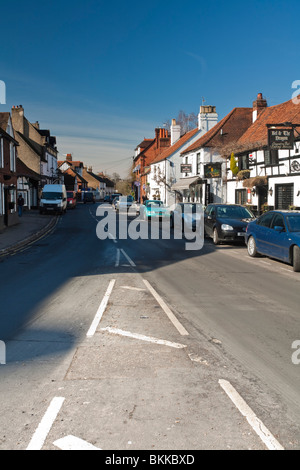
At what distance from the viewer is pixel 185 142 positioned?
46.0 meters

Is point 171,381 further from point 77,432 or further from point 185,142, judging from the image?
point 185,142

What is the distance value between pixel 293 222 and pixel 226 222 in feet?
17.5

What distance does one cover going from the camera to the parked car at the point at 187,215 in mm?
21609

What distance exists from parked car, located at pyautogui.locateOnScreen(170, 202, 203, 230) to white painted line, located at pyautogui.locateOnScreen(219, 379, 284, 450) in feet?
57.6

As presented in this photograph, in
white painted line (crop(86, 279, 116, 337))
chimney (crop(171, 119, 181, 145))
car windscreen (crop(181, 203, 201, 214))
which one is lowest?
white painted line (crop(86, 279, 116, 337))

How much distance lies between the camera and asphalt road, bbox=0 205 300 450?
326 centimetres

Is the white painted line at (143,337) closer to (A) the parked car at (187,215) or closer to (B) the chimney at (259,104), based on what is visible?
(A) the parked car at (187,215)

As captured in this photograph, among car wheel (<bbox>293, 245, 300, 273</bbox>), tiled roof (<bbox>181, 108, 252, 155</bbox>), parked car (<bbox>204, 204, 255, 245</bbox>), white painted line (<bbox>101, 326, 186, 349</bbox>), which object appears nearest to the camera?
white painted line (<bbox>101, 326, 186, 349</bbox>)

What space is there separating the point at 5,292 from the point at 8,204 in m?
20.1

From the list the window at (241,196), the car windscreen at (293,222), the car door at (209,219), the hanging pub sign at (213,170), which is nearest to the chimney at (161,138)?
the hanging pub sign at (213,170)

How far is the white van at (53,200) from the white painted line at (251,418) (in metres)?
36.2

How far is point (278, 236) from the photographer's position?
12.0 metres

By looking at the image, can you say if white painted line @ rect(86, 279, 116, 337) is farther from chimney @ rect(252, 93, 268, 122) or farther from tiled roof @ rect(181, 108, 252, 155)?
tiled roof @ rect(181, 108, 252, 155)

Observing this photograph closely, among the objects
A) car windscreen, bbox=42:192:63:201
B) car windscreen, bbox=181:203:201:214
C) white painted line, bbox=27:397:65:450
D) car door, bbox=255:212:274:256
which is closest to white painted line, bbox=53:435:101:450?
white painted line, bbox=27:397:65:450
